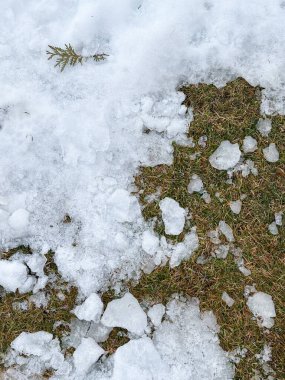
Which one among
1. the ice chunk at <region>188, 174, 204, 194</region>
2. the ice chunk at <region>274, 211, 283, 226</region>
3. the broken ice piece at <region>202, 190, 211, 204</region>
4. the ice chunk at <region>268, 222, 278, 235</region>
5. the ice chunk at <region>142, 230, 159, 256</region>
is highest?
the ice chunk at <region>188, 174, 204, 194</region>

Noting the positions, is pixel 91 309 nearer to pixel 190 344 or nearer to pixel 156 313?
pixel 156 313

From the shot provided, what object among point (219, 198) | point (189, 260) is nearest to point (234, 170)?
point (219, 198)

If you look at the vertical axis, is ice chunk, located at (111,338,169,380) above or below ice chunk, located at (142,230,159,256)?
below

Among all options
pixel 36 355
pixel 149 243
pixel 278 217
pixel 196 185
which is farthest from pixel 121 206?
pixel 36 355

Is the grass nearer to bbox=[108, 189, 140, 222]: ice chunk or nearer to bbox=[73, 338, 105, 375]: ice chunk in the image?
bbox=[108, 189, 140, 222]: ice chunk

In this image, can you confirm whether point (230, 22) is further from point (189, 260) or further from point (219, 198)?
point (189, 260)

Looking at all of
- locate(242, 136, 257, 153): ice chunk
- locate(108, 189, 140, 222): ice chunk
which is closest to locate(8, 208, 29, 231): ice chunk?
locate(108, 189, 140, 222): ice chunk
